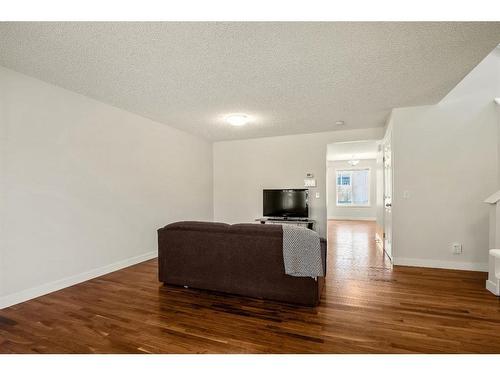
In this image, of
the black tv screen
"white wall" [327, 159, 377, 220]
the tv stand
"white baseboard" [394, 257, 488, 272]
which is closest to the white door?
"white baseboard" [394, 257, 488, 272]

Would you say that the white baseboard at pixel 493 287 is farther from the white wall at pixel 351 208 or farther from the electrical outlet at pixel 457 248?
the white wall at pixel 351 208

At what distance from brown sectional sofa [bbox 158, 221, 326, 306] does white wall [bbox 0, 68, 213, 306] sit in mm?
1198

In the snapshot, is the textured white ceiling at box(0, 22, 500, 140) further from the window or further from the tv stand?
the window

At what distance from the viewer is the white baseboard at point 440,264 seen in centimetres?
358

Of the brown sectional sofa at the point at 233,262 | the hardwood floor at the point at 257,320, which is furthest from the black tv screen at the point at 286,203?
the brown sectional sofa at the point at 233,262

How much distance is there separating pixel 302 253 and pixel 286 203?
3.38m

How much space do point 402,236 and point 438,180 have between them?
103cm

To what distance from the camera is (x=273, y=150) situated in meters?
6.01

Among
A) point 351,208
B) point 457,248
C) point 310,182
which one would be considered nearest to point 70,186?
point 310,182

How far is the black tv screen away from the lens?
18.5ft

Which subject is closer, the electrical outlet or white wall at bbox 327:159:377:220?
the electrical outlet

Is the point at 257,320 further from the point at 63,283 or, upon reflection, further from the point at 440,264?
the point at 440,264
